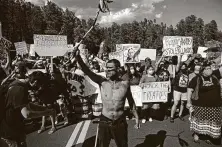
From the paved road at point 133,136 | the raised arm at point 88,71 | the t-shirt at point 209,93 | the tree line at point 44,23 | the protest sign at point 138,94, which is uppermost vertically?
the tree line at point 44,23

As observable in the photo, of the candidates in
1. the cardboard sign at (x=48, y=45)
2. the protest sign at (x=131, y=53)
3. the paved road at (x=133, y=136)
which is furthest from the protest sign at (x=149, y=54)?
the paved road at (x=133, y=136)

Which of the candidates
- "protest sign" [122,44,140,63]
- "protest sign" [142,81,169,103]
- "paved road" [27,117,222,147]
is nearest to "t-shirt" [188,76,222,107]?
"paved road" [27,117,222,147]

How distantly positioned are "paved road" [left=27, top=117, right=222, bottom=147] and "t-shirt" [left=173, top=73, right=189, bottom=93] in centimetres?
95

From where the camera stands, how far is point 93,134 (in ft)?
21.4

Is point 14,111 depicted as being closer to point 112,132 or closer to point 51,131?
point 112,132

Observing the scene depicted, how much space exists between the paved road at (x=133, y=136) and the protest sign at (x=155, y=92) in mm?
761

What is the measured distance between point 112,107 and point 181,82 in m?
4.13

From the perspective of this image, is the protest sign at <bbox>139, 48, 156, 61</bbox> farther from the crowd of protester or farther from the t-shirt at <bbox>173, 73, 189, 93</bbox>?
the t-shirt at <bbox>173, 73, 189, 93</bbox>

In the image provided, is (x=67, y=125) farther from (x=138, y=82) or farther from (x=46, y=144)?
(x=138, y=82)

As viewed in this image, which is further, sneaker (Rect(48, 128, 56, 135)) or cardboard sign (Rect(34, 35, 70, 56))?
cardboard sign (Rect(34, 35, 70, 56))

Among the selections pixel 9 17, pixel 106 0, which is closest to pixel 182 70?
pixel 106 0

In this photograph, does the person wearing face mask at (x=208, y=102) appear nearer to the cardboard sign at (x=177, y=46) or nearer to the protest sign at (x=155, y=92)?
the protest sign at (x=155, y=92)

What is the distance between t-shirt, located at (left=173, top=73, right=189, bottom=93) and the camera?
770cm

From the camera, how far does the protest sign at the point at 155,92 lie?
780 centimetres
